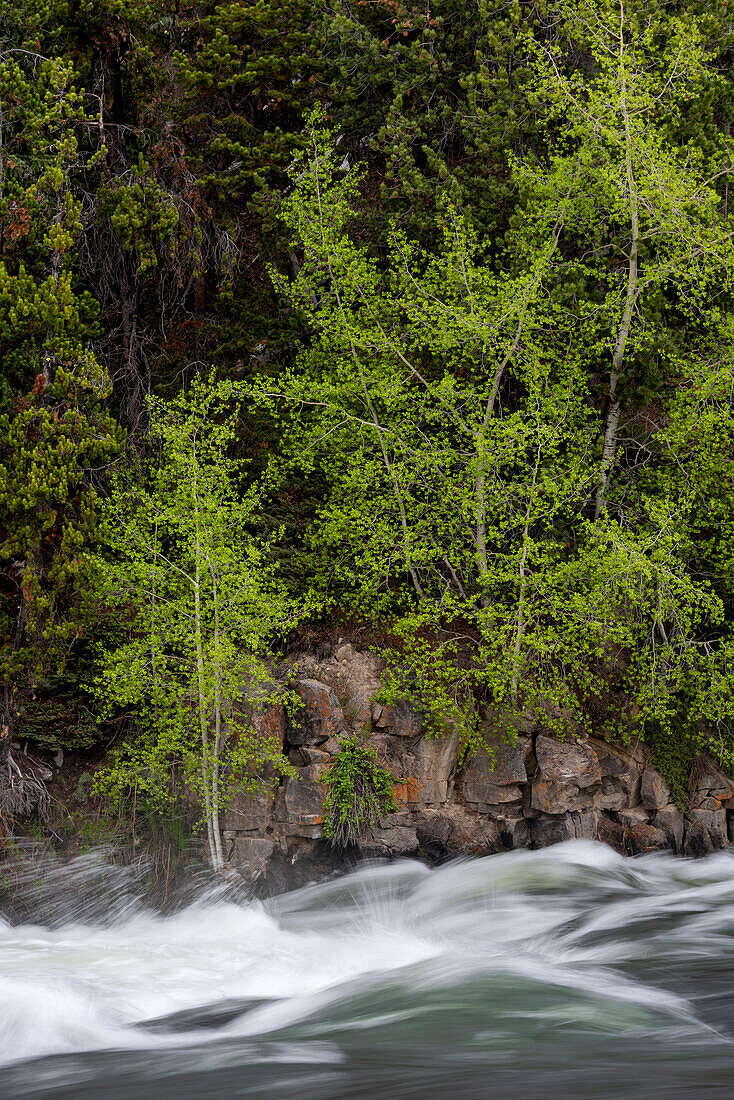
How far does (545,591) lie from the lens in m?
12.3

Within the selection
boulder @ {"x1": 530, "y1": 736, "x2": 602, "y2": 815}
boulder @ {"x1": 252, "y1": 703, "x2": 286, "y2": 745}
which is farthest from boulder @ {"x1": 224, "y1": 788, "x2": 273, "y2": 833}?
boulder @ {"x1": 530, "y1": 736, "x2": 602, "y2": 815}

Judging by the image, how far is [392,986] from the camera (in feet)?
28.2

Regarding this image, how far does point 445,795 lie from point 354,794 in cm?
147

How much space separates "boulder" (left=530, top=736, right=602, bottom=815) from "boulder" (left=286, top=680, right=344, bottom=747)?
115 inches

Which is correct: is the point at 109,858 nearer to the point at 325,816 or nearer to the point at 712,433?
the point at 325,816

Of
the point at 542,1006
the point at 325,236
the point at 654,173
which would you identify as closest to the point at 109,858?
the point at 542,1006

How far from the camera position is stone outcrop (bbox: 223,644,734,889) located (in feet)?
38.7

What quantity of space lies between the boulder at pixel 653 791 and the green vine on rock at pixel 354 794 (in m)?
3.98

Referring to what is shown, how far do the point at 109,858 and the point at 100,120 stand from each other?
34.2ft

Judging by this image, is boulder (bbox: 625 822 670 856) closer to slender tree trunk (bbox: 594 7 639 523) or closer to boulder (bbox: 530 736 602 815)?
boulder (bbox: 530 736 602 815)

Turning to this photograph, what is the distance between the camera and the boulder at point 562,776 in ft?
41.5

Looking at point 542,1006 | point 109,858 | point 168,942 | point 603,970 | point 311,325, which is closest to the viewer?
point 542,1006

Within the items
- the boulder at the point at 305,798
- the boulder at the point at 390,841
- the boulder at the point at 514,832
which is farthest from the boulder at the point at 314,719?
the boulder at the point at 514,832

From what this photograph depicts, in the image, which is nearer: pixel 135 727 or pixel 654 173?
pixel 135 727
